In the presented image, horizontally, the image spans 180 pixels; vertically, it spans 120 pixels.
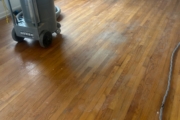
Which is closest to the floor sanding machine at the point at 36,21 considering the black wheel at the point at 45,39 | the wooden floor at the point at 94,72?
the black wheel at the point at 45,39

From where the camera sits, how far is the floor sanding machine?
7.44 ft

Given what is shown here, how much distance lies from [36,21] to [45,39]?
25 centimetres

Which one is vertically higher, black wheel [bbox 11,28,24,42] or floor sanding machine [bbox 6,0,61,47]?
floor sanding machine [bbox 6,0,61,47]

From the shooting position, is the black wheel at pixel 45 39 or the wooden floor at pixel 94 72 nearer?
the wooden floor at pixel 94 72


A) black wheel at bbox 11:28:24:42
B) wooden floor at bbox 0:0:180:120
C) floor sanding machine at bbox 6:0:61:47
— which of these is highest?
floor sanding machine at bbox 6:0:61:47

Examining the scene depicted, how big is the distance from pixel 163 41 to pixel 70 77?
1.44m

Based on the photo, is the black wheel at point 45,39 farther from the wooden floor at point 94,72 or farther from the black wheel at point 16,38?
the black wheel at point 16,38

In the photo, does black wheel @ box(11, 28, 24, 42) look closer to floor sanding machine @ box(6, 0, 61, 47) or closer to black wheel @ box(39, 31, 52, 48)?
floor sanding machine @ box(6, 0, 61, 47)

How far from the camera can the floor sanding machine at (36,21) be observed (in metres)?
2.27

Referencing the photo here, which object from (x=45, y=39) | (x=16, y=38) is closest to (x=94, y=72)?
(x=45, y=39)

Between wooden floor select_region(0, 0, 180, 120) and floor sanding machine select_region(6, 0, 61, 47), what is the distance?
16cm

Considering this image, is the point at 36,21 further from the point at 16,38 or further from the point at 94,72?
the point at 94,72

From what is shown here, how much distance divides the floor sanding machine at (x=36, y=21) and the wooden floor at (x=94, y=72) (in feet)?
0.51

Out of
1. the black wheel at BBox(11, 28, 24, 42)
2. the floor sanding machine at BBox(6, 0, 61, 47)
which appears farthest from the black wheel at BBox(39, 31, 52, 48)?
the black wheel at BBox(11, 28, 24, 42)
